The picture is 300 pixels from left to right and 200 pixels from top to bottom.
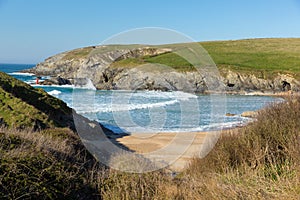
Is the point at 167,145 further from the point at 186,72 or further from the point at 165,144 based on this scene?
the point at 186,72

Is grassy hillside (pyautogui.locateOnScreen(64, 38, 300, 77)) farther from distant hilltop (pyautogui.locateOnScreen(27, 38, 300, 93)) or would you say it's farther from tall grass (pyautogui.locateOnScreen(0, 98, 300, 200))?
tall grass (pyautogui.locateOnScreen(0, 98, 300, 200))

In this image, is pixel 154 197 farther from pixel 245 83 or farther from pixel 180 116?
pixel 245 83

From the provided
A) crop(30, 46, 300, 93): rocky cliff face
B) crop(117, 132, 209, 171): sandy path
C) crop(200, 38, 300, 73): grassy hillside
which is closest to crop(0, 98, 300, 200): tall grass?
crop(117, 132, 209, 171): sandy path

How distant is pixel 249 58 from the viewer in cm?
8106

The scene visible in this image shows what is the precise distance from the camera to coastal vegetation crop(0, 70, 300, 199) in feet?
16.0

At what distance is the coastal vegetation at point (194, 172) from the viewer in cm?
488

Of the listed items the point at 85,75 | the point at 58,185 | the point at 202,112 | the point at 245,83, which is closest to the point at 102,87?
the point at 85,75

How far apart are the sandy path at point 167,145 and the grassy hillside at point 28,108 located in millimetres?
3702

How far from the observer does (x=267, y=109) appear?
10.1 meters

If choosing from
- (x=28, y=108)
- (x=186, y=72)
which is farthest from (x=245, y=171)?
(x=186, y=72)

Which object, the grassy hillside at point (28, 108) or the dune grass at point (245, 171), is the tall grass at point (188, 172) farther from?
the grassy hillside at point (28, 108)

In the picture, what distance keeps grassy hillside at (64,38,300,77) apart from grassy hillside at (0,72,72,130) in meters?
41.7

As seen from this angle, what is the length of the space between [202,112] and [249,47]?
229 ft

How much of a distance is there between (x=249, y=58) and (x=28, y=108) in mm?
73464
